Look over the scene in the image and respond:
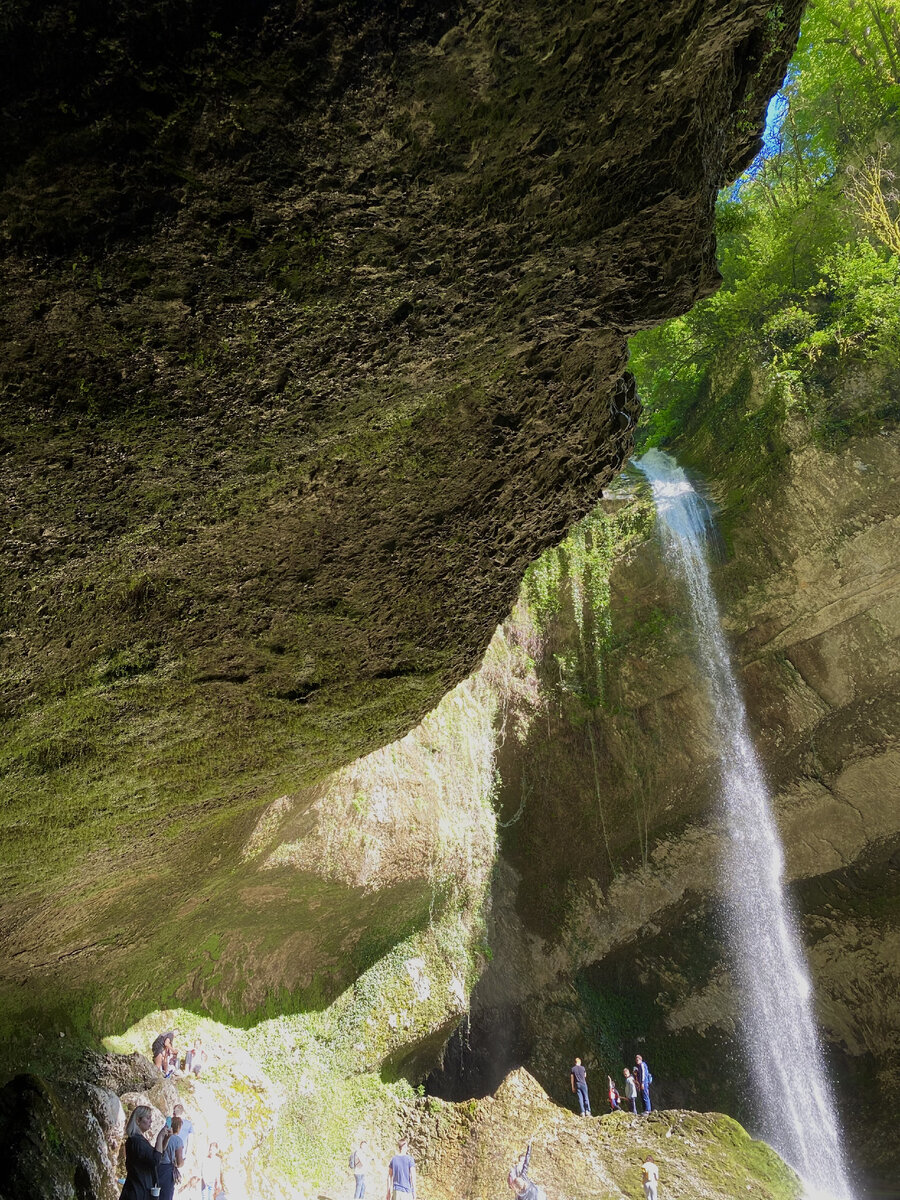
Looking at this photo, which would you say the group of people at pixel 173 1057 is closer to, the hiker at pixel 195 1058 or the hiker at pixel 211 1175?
the hiker at pixel 195 1058

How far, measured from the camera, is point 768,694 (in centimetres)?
1316

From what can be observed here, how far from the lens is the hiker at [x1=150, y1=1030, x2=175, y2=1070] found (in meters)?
8.77

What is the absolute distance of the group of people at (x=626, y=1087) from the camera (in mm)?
12758

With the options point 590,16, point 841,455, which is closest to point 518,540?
point 590,16

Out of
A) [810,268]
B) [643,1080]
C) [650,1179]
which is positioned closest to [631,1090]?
[643,1080]

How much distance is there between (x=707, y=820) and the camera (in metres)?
14.0

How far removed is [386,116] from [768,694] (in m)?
13.1

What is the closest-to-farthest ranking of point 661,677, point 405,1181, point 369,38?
point 369,38 < point 405,1181 < point 661,677

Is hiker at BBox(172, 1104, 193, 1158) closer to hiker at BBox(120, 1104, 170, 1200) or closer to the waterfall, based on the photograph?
hiker at BBox(120, 1104, 170, 1200)

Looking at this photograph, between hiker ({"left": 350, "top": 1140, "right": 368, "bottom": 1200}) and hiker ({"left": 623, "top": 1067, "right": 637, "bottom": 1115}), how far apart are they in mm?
4249

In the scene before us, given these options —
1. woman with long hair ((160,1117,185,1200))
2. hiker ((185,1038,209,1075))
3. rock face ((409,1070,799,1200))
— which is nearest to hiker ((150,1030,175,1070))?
hiker ((185,1038,209,1075))

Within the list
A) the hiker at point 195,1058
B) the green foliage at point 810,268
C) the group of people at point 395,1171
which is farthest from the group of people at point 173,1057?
the green foliage at point 810,268

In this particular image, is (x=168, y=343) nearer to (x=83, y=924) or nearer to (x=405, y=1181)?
(x=83, y=924)

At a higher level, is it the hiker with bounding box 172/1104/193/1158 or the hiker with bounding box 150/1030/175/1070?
the hiker with bounding box 150/1030/175/1070
